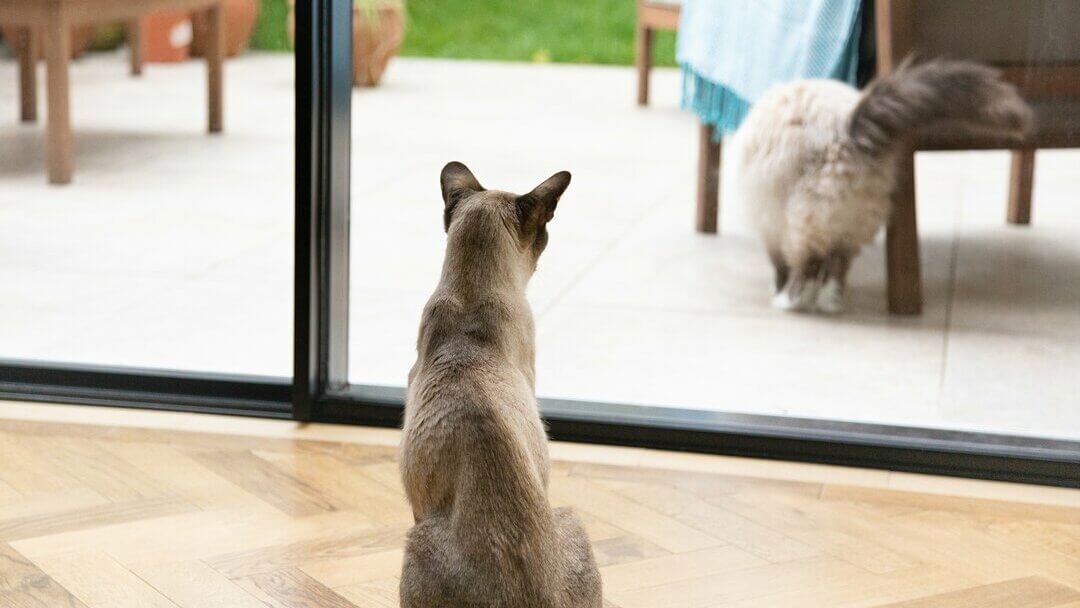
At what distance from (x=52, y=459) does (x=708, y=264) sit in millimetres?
1430

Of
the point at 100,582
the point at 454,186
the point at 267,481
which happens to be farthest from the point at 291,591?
the point at 454,186

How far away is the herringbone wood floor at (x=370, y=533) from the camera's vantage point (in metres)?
2.01

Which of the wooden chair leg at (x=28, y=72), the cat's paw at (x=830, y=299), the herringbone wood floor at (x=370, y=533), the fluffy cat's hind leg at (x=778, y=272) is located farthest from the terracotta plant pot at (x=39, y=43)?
the cat's paw at (x=830, y=299)

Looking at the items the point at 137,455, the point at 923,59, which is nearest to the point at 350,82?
the point at 137,455

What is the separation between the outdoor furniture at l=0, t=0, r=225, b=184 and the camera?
276cm

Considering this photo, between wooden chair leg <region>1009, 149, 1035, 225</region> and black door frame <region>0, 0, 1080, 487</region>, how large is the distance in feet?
1.40

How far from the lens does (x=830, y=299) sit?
298 centimetres

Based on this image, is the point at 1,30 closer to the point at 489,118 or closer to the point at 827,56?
the point at 489,118

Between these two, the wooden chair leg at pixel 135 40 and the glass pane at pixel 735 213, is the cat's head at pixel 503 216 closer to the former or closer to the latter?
the glass pane at pixel 735 213

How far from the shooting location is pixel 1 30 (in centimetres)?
279

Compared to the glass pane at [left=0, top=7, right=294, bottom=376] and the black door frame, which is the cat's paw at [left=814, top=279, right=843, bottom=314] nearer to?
the black door frame

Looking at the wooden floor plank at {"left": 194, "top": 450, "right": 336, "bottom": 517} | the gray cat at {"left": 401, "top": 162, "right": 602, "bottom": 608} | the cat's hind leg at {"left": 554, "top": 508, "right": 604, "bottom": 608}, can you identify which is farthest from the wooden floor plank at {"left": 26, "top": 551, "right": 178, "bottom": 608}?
the cat's hind leg at {"left": 554, "top": 508, "right": 604, "bottom": 608}

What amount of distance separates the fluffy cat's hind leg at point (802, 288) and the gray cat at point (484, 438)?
4.22 ft

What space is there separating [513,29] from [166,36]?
0.73 meters
